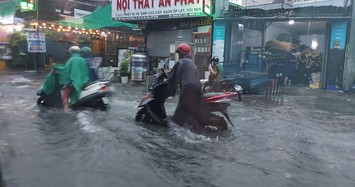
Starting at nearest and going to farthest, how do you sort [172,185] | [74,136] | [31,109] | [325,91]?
[172,185] → [74,136] → [31,109] → [325,91]

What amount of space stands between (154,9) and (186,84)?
9660 millimetres

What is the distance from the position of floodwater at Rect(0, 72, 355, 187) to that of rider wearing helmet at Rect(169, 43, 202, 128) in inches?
16.0

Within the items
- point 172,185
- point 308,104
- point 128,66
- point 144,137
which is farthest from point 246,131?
point 128,66

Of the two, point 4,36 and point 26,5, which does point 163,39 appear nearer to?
point 26,5

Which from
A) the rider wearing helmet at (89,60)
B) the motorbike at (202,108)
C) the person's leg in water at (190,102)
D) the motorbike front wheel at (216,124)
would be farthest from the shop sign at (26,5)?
the motorbike front wheel at (216,124)

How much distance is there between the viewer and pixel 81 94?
7836 millimetres

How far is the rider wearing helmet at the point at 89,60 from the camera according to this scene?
8.06 metres

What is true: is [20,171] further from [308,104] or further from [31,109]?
[308,104]

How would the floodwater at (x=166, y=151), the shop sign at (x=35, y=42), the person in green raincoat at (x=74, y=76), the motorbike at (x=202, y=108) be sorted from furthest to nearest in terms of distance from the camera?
the shop sign at (x=35, y=42) < the person in green raincoat at (x=74, y=76) < the motorbike at (x=202, y=108) < the floodwater at (x=166, y=151)

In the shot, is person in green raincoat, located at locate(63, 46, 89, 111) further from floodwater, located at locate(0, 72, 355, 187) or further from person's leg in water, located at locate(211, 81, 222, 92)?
person's leg in water, located at locate(211, 81, 222, 92)

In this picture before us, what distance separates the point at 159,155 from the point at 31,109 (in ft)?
15.9

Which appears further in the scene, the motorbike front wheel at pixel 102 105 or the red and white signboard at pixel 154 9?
the red and white signboard at pixel 154 9

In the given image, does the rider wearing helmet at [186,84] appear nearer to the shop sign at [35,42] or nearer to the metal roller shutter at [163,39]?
the metal roller shutter at [163,39]

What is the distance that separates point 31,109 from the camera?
322 inches
